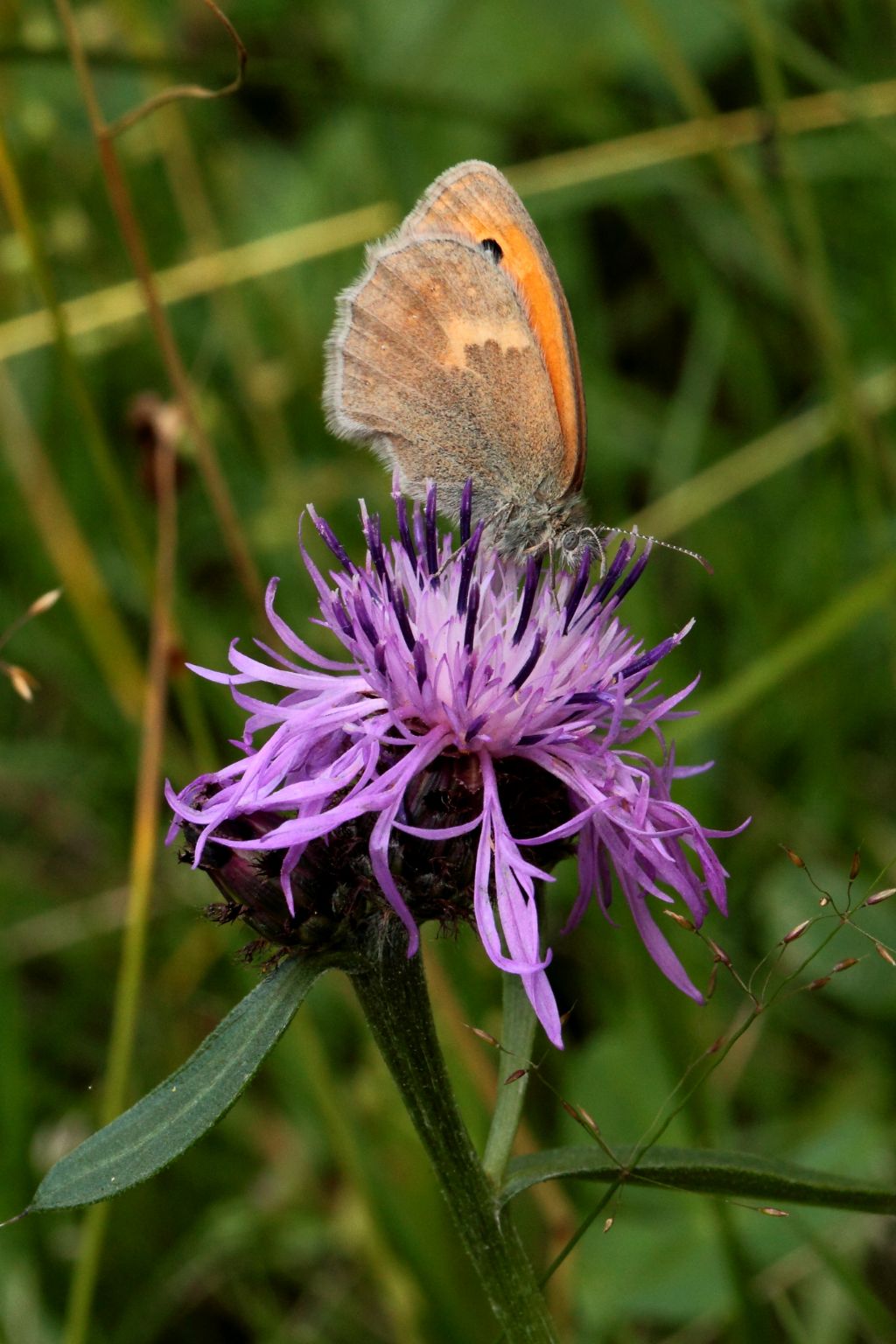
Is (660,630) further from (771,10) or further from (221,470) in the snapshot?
(771,10)

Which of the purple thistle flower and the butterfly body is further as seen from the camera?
the butterfly body

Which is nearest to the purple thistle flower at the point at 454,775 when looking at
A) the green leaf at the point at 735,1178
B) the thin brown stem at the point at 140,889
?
the green leaf at the point at 735,1178

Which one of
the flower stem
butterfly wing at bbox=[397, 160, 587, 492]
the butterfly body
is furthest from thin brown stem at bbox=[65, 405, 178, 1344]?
butterfly wing at bbox=[397, 160, 587, 492]

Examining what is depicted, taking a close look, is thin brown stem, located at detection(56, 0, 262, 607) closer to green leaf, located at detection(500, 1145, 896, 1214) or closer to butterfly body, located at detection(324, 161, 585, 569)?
butterfly body, located at detection(324, 161, 585, 569)

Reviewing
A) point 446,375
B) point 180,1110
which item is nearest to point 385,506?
point 446,375

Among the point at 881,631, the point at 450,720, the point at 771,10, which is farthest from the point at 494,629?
the point at 771,10

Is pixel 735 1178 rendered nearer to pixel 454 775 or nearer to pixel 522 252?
pixel 454 775

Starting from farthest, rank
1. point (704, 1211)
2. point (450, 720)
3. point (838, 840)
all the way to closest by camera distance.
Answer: point (838, 840)
point (704, 1211)
point (450, 720)
